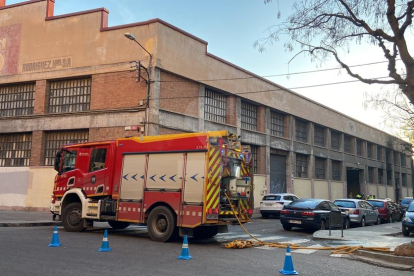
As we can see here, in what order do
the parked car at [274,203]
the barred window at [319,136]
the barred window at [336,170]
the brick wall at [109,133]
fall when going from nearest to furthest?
the brick wall at [109,133]
the parked car at [274,203]
the barred window at [319,136]
the barred window at [336,170]

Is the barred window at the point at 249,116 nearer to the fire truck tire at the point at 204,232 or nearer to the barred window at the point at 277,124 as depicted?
the barred window at the point at 277,124

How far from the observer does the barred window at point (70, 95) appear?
84.7 ft

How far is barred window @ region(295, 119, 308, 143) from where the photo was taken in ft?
127

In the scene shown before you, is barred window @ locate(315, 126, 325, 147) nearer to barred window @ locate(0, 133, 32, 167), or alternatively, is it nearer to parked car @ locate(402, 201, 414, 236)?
parked car @ locate(402, 201, 414, 236)

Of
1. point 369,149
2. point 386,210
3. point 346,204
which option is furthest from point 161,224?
point 369,149

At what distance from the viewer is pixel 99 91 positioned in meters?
25.0

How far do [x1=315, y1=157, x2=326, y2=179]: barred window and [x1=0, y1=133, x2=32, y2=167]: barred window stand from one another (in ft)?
89.6

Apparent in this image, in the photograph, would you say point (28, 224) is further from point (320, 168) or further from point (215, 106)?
point (320, 168)

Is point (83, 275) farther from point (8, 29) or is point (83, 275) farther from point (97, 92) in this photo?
point (8, 29)

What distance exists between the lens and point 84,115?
25156 millimetres

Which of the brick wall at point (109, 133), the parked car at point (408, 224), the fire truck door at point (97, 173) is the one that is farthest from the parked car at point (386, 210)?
the fire truck door at point (97, 173)

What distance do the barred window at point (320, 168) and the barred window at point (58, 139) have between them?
2497cm

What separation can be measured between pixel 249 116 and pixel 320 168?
1379 cm

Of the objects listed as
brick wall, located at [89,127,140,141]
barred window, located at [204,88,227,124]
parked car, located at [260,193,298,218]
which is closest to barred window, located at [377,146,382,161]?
barred window, located at [204,88,227,124]
